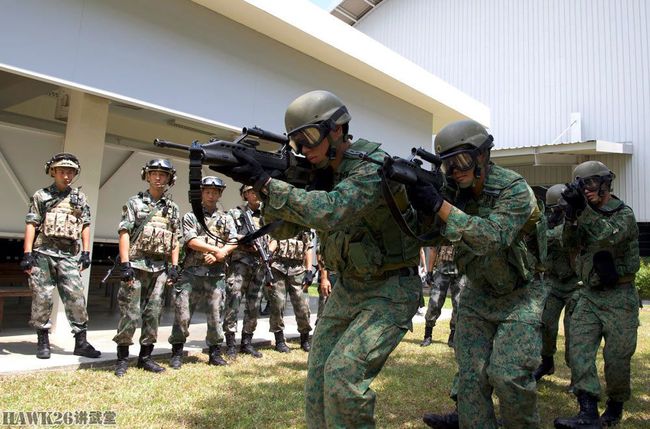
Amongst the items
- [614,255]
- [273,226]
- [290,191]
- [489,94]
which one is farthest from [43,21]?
[489,94]

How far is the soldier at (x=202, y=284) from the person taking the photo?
5715 mm

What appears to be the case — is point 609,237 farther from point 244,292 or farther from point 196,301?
point 244,292

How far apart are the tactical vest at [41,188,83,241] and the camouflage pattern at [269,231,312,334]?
2401mm

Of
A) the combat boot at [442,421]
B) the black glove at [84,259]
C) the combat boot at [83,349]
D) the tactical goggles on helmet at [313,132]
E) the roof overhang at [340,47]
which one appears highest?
the roof overhang at [340,47]

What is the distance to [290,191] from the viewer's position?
2.66 metres

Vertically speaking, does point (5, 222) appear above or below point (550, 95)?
below

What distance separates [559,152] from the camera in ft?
54.1

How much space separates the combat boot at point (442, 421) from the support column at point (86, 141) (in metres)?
5.07

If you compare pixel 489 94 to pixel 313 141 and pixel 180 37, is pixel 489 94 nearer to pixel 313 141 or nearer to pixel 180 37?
pixel 180 37

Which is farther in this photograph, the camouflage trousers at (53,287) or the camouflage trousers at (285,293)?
the camouflage trousers at (285,293)

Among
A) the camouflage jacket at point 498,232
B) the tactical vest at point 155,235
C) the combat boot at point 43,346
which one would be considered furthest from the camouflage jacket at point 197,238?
the camouflage jacket at point 498,232

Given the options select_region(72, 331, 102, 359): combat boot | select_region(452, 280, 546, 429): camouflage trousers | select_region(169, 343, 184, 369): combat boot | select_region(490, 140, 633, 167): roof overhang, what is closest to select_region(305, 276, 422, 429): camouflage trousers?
select_region(452, 280, 546, 429): camouflage trousers

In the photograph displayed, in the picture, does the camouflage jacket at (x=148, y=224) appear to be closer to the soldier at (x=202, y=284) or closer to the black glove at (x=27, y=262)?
the soldier at (x=202, y=284)

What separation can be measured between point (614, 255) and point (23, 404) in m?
5.03
